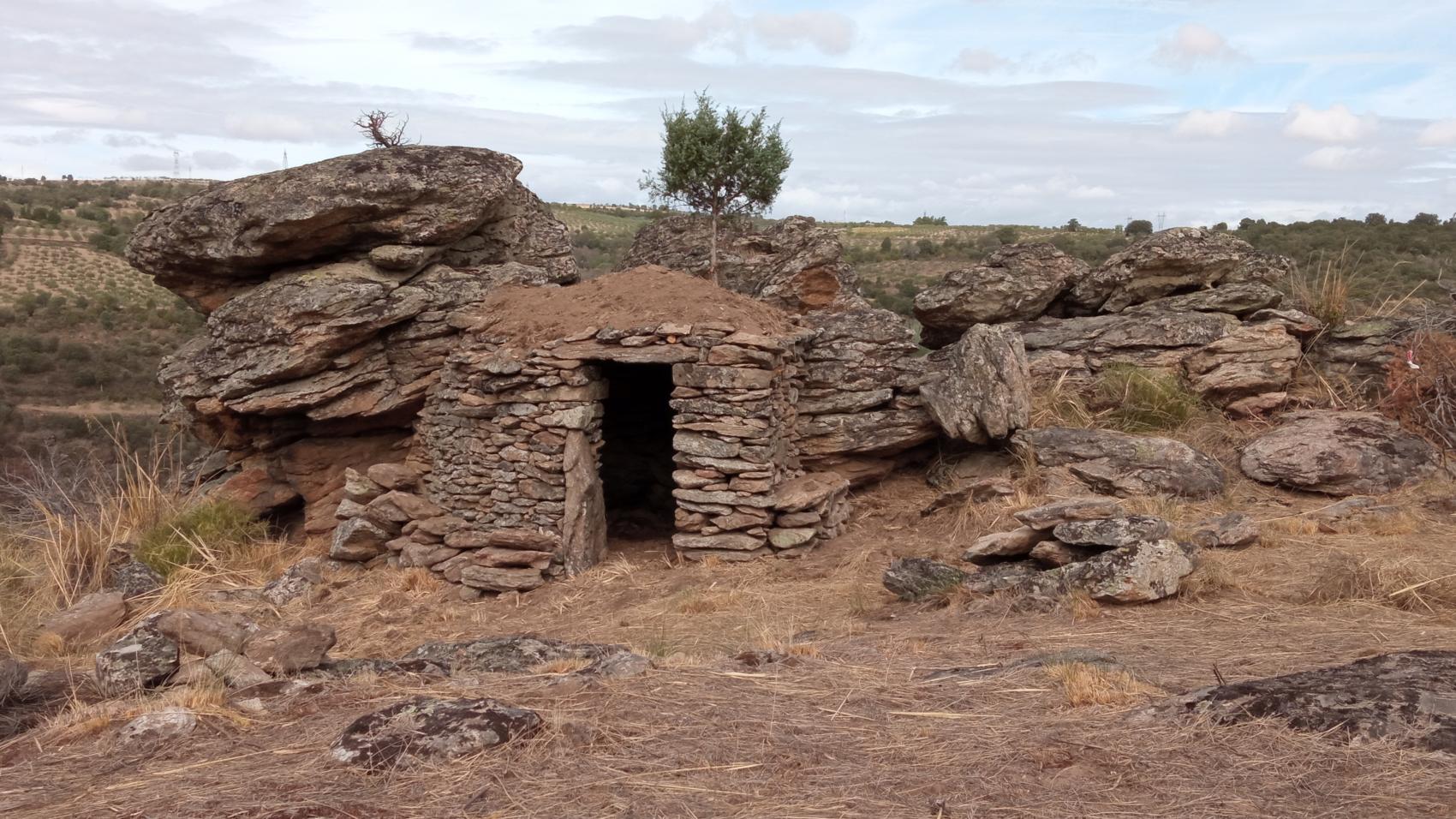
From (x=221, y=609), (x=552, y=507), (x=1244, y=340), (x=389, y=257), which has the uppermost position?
(x=389, y=257)

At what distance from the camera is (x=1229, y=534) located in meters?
7.68

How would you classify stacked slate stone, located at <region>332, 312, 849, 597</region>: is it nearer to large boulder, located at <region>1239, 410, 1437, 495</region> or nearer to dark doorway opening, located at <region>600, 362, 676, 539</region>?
dark doorway opening, located at <region>600, 362, 676, 539</region>

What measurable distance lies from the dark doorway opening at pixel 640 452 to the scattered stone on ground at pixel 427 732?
7567 mm

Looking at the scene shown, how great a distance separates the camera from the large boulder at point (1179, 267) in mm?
11609

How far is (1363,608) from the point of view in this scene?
6.05 m

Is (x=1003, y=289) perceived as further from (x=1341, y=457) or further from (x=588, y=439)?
(x=588, y=439)

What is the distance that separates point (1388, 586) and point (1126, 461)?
11.0 feet

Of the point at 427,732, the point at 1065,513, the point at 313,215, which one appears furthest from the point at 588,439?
the point at 427,732

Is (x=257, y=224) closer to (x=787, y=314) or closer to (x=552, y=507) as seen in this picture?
(x=552, y=507)

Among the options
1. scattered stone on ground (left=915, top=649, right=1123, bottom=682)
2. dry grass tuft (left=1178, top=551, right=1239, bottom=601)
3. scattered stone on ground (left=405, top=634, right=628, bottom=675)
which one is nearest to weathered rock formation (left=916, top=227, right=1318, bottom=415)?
dry grass tuft (left=1178, top=551, right=1239, bottom=601)

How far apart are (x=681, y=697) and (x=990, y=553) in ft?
11.1

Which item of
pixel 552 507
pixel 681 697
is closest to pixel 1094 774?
pixel 681 697

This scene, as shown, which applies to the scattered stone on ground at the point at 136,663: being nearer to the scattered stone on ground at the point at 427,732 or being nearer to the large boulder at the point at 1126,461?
the scattered stone on ground at the point at 427,732

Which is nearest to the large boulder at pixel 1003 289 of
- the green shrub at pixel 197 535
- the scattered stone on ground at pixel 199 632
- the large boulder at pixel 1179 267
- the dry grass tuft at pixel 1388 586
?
the large boulder at pixel 1179 267
